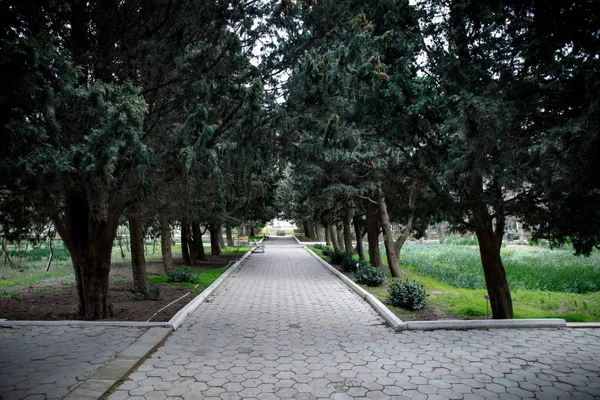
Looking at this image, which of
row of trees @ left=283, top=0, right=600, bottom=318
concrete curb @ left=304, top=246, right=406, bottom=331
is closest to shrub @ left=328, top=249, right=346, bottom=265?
concrete curb @ left=304, top=246, right=406, bottom=331

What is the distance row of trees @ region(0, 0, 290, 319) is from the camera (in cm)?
489

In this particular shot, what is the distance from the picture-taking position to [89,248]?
312 inches

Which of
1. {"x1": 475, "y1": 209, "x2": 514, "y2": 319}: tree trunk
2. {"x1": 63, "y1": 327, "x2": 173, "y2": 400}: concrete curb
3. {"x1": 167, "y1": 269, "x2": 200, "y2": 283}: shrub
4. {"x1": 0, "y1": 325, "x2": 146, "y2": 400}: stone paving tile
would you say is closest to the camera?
{"x1": 63, "y1": 327, "x2": 173, "y2": 400}: concrete curb

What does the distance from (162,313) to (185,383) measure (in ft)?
14.2

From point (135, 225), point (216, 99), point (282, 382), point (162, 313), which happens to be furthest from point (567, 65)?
point (135, 225)

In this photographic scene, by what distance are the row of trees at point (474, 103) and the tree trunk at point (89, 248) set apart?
4214mm

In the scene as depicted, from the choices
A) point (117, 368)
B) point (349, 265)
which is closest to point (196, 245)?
point (349, 265)

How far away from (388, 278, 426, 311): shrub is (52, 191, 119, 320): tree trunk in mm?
6045

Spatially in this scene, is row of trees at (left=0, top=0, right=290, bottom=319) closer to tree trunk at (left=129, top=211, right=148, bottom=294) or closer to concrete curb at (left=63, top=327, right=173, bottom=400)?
concrete curb at (left=63, top=327, right=173, bottom=400)

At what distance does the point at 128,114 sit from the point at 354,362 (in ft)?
13.9

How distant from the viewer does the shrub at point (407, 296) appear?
869 cm

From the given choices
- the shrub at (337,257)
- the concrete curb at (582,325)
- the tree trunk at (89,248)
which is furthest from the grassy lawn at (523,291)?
the tree trunk at (89,248)

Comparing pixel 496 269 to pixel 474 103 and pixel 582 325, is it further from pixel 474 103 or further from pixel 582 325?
pixel 474 103

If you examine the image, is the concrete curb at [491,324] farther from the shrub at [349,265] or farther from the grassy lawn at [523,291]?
the shrub at [349,265]
